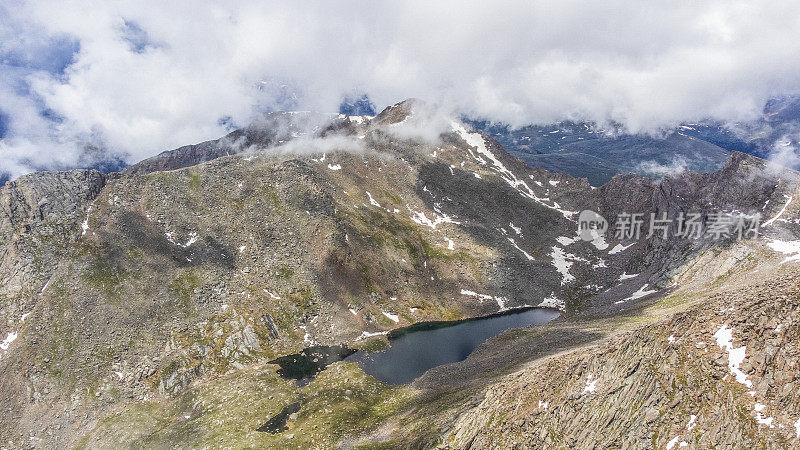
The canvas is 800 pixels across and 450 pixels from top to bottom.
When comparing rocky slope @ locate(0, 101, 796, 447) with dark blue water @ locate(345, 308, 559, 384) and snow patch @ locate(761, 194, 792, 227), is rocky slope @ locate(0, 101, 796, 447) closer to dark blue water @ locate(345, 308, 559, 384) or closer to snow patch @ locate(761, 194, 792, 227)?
snow patch @ locate(761, 194, 792, 227)

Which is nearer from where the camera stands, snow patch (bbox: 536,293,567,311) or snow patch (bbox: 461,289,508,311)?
snow patch (bbox: 461,289,508,311)

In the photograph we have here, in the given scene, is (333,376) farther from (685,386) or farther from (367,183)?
(367,183)

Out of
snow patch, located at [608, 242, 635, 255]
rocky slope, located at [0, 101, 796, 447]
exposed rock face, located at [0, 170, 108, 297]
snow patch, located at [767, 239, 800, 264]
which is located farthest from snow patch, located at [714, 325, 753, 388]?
snow patch, located at [608, 242, 635, 255]

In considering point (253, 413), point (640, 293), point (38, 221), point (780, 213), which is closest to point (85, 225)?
point (38, 221)

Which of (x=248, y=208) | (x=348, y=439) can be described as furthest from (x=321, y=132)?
(x=348, y=439)

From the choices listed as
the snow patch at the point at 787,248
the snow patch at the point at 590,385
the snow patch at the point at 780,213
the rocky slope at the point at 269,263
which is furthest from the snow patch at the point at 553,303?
the snow patch at the point at 590,385

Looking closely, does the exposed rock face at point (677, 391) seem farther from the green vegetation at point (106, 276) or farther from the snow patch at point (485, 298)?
the green vegetation at point (106, 276)

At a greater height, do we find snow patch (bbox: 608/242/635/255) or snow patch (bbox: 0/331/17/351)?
snow patch (bbox: 0/331/17/351)
